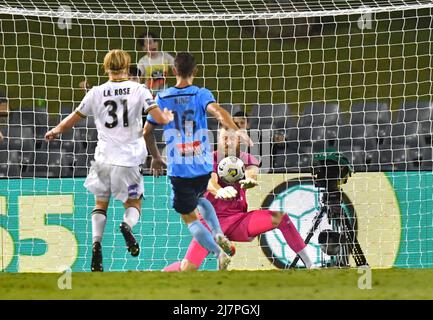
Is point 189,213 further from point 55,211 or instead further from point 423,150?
point 423,150

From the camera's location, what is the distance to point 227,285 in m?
7.86

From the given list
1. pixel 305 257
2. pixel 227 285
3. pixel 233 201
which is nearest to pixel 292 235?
pixel 305 257

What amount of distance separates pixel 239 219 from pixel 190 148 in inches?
34.3

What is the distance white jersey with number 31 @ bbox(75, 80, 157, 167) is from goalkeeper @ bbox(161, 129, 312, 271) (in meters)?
0.91

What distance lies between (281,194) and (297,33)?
200 inches

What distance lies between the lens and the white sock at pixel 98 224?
29.8 ft

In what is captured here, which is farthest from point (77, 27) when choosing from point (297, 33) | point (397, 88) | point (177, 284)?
point (177, 284)

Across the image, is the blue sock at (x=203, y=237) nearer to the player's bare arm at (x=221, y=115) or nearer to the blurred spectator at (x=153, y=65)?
the player's bare arm at (x=221, y=115)

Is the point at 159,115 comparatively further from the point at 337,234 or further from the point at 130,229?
the point at 337,234

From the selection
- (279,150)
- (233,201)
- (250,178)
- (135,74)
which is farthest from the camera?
(135,74)

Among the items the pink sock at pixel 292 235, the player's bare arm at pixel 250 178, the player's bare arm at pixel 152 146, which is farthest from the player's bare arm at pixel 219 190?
the pink sock at pixel 292 235

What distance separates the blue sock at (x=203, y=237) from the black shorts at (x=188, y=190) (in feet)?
0.47

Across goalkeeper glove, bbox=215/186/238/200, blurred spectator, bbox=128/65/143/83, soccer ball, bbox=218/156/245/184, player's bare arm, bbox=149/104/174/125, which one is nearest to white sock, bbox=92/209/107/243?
player's bare arm, bbox=149/104/174/125

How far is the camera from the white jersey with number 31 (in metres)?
8.98
